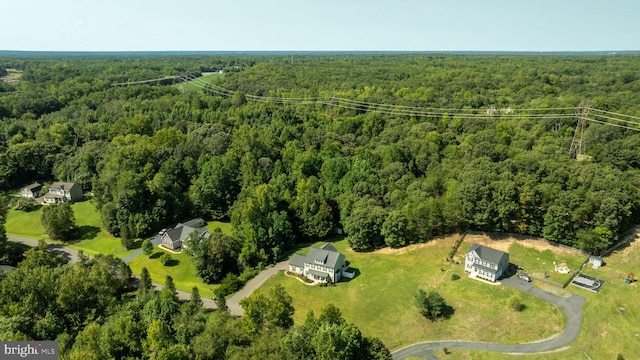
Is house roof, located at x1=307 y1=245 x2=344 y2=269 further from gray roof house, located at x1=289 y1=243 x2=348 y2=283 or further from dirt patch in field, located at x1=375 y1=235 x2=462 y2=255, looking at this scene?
dirt patch in field, located at x1=375 y1=235 x2=462 y2=255

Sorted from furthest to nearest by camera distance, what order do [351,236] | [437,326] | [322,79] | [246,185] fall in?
[322,79] < [246,185] < [351,236] < [437,326]

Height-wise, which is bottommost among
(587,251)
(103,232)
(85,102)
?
(103,232)

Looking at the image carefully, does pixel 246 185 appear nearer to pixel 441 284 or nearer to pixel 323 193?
pixel 323 193

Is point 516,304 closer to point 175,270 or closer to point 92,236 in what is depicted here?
point 175,270

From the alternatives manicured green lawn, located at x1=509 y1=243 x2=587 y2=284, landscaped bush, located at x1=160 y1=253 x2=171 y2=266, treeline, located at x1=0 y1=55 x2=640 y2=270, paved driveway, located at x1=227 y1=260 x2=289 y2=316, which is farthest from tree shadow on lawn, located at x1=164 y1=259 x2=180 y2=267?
manicured green lawn, located at x1=509 y1=243 x2=587 y2=284

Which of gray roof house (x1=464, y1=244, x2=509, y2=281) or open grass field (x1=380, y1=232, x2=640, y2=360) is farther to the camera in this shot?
gray roof house (x1=464, y1=244, x2=509, y2=281)

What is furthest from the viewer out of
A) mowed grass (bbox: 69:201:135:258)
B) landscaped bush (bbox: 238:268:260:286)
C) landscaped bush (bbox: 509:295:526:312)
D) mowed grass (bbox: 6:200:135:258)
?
mowed grass (bbox: 6:200:135:258)

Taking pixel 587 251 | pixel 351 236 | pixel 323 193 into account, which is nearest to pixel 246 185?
pixel 323 193
